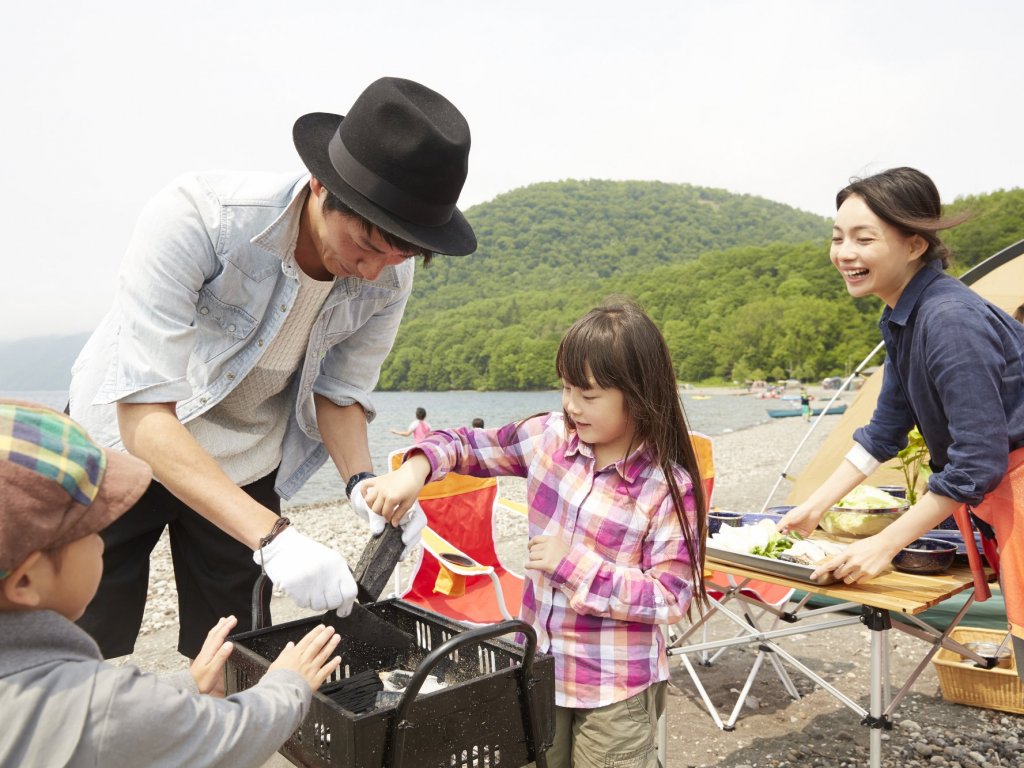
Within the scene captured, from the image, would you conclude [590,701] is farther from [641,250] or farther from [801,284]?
[641,250]

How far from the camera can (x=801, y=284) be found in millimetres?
64000

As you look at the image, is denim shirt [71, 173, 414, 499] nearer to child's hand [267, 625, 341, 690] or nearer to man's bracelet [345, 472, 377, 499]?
man's bracelet [345, 472, 377, 499]

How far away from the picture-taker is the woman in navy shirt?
2092 millimetres

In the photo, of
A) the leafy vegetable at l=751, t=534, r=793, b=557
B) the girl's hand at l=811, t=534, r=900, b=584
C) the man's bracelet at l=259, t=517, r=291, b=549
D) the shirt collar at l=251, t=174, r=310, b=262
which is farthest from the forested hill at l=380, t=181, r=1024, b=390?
the man's bracelet at l=259, t=517, r=291, b=549

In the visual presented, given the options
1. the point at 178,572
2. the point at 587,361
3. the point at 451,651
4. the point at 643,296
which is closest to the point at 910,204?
Answer: the point at 587,361

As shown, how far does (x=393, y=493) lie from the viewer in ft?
6.30

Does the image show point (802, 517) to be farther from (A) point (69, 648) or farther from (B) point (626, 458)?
(A) point (69, 648)

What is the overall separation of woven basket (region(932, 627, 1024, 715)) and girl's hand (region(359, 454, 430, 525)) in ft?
9.18

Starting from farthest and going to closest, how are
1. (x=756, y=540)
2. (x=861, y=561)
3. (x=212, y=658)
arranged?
(x=756, y=540)
(x=861, y=561)
(x=212, y=658)

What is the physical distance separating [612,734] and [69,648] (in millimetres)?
1321

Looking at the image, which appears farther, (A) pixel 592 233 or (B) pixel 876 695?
(A) pixel 592 233

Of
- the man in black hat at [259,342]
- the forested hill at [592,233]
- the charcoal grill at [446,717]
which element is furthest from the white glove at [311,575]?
the forested hill at [592,233]

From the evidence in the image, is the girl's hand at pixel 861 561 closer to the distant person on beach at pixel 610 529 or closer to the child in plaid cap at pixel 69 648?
the distant person on beach at pixel 610 529

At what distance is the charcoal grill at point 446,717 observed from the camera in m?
1.31
